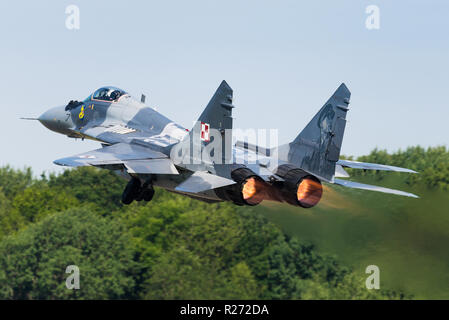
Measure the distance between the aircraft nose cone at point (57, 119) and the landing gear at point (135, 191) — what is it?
3573mm

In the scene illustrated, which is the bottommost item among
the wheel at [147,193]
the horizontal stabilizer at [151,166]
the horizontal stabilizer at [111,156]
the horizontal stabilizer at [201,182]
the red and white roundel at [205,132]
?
the wheel at [147,193]

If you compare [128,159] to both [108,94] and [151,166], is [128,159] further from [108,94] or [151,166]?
[108,94]

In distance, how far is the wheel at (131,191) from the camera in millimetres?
20875

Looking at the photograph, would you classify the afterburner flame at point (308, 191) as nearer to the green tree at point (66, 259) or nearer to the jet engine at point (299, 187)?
the jet engine at point (299, 187)

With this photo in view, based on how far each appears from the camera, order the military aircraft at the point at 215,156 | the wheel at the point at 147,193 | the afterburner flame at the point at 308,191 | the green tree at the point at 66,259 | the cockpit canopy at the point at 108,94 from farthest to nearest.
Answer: the green tree at the point at 66,259 → the cockpit canopy at the point at 108,94 → the wheel at the point at 147,193 → the afterburner flame at the point at 308,191 → the military aircraft at the point at 215,156

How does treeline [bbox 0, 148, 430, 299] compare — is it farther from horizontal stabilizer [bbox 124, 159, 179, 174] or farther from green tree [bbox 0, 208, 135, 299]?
horizontal stabilizer [bbox 124, 159, 179, 174]

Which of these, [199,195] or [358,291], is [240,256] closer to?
[358,291]

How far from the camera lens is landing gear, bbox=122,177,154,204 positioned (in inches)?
822

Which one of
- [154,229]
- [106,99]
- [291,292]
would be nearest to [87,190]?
[154,229]

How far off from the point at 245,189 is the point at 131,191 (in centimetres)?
331

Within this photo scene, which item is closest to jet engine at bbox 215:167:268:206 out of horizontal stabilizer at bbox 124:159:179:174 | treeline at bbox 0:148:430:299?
horizontal stabilizer at bbox 124:159:179:174

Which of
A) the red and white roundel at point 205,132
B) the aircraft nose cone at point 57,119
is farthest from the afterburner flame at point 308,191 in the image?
the aircraft nose cone at point 57,119

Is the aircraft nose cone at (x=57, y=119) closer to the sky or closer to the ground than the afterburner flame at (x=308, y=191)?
closer to the sky

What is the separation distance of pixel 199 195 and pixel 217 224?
3861cm
